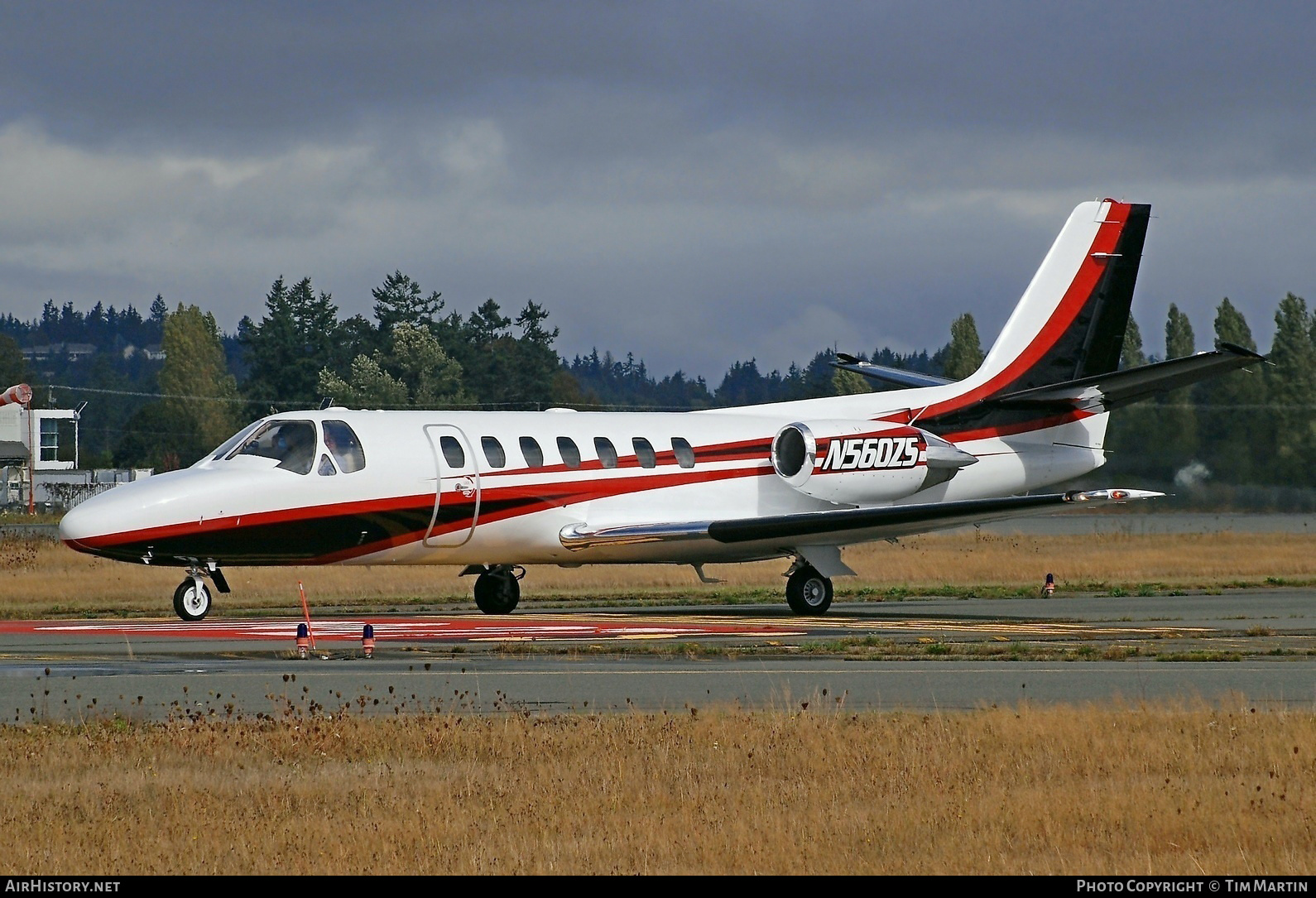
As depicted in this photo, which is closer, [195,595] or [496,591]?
[195,595]

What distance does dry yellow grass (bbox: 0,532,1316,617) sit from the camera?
31.0m

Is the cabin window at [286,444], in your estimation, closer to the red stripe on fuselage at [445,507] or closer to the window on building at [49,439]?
the red stripe on fuselage at [445,507]

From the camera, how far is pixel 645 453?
27.6 m

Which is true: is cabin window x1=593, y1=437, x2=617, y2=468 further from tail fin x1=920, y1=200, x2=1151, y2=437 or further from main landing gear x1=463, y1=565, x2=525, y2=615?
tail fin x1=920, y1=200, x2=1151, y2=437

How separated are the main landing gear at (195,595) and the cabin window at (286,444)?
165 cm

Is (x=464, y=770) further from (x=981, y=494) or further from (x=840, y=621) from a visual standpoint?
(x=981, y=494)

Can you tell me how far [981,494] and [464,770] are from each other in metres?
20.6

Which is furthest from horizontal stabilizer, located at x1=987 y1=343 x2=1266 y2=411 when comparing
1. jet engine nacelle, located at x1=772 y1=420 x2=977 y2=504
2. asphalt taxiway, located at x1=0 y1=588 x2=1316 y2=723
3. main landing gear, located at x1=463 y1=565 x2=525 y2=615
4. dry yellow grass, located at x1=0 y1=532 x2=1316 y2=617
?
main landing gear, located at x1=463 y1=565 x2=525 y2=615

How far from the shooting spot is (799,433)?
28.4 m

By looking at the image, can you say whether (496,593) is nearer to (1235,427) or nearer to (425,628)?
(425,628)

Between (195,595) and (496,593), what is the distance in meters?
5.34

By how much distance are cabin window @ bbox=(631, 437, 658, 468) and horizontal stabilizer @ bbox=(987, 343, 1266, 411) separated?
20.9ft

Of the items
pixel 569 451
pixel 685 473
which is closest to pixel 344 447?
pixel 569 451

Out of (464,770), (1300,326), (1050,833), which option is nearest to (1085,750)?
(1050,833)
